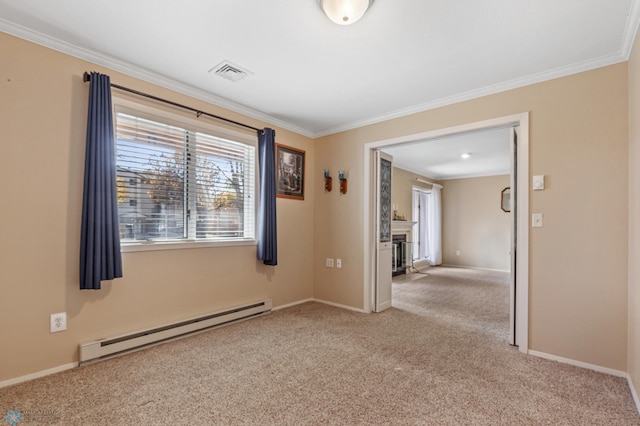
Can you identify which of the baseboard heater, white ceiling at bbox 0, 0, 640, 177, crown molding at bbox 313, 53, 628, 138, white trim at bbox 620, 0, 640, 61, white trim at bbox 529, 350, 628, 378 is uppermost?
white ceiling at bbox 0, 0, 640, 177

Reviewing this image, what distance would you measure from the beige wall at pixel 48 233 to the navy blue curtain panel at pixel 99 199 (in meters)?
0.13

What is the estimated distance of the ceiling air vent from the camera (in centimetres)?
249

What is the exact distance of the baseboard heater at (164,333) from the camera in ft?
7.43

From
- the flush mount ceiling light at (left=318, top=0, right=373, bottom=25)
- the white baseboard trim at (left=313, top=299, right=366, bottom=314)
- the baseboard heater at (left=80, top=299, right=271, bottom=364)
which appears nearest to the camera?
the flush mount ceiling light at (left=318, top=0, right=373, bottom=25)

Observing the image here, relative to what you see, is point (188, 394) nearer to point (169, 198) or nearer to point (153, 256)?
point (153, 256)

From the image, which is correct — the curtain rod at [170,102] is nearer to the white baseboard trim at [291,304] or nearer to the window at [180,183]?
the window at [180,183]

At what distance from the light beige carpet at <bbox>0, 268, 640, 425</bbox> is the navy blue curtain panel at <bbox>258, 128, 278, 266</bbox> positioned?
0.85 meters

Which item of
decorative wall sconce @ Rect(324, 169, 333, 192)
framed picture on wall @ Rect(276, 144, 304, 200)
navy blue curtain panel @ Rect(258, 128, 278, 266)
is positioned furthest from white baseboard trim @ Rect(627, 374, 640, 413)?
framed picture on wall @ Rect(276, 144, 304, 200)

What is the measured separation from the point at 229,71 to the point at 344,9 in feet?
4.19

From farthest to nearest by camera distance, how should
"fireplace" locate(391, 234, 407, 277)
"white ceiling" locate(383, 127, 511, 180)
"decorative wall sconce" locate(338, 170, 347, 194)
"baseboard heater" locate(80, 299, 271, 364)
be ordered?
"fireplace" locate(391, 234, 407, 277) → "white ceiling" locate(383, 127, 511, 180) → "decorative wall sconce" locate(338, 170, 347, 194) → "baseboard heater" locate(80, 299, 271, 364)

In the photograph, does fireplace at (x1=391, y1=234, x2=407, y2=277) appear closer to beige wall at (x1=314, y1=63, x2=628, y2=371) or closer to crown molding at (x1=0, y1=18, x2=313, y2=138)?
beige wall at (x1=314, y1=63, x2=628, y2=371)

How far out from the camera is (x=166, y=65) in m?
2.51

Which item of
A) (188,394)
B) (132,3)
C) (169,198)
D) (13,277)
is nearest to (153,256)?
(169,198)

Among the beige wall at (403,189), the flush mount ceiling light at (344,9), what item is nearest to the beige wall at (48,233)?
the flush mount ceiling light at (344,9)
